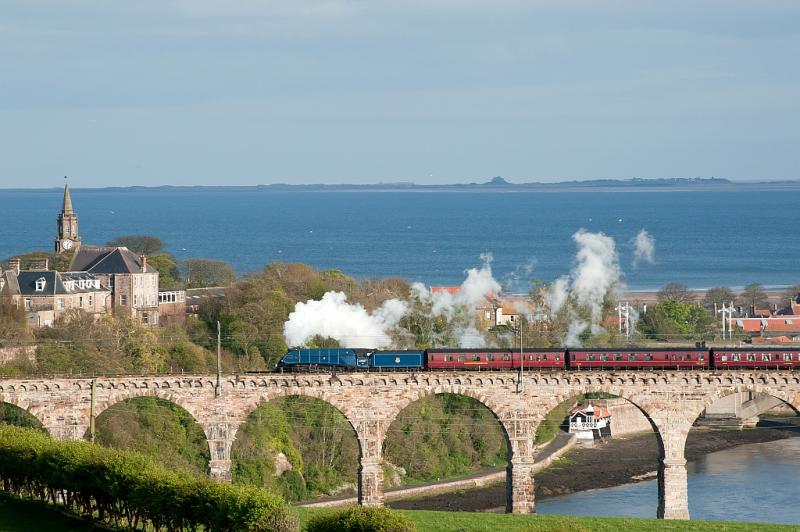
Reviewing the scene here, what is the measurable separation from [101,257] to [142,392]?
3689 centimetres

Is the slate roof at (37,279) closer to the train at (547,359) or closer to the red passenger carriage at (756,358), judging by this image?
the train at (547,359)

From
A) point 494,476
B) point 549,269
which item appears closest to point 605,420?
point 494,476

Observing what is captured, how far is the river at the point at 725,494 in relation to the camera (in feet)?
247

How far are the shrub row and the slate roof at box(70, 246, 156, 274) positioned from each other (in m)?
44.6

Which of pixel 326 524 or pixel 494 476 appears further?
pixel 494 476

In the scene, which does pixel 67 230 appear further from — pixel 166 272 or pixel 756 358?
pixel 756 358

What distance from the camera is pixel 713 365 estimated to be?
72.8 m

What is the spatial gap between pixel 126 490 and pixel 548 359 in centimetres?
2829

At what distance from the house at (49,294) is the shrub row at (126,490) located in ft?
115

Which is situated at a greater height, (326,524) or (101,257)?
(101,257)

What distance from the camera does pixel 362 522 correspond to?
1698 inches

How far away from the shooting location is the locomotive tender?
72.4 metres

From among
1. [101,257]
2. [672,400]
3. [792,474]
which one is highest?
[101,257]

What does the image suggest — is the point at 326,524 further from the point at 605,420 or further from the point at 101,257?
the point at 101,257
